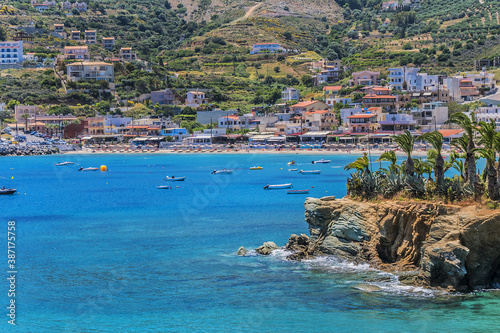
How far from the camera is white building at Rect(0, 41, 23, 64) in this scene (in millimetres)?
169750

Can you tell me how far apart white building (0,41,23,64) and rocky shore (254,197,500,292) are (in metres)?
152

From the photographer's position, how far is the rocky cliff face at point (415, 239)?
85.2 feet

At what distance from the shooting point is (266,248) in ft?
115

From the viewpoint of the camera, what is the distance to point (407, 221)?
29234mm

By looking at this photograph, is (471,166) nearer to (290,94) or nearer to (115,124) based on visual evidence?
(115,124)

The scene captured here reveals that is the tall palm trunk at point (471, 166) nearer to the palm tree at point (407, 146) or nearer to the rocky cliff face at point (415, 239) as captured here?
the rocky cliff face at point (415, 239)

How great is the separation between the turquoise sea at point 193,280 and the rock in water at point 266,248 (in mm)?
508

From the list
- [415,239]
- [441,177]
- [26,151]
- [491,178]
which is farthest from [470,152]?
[26,151]

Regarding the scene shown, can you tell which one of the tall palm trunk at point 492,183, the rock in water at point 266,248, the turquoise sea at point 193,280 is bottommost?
the turquoise sea at point 193,280

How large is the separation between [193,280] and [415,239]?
9.97 meters

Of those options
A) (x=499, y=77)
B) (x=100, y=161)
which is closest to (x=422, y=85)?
(x=499, y=77)

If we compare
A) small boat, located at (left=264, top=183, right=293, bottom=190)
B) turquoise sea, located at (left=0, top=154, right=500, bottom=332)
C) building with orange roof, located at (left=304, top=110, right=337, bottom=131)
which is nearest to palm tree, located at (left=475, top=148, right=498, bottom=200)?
turquoise sea, located at (left=0, top=154, right=500, bottom=332)

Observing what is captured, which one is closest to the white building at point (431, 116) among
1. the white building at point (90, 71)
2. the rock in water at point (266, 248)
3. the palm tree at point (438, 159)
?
the white building at point (90, 71)

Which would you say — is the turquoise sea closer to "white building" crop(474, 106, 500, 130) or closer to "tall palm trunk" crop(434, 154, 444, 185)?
"tall palm trunk" crop(434, 154, 444, 185)
